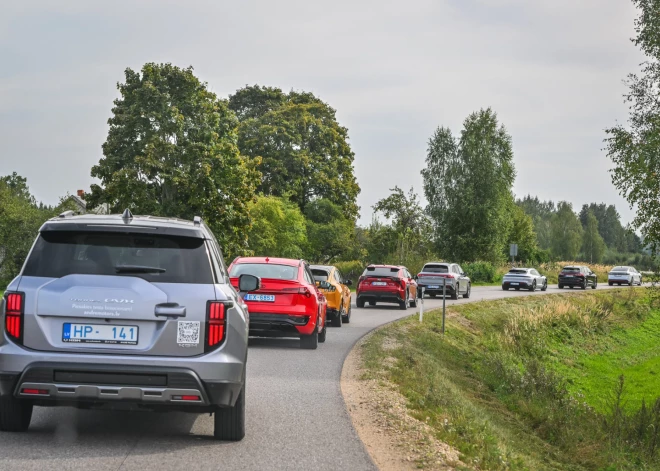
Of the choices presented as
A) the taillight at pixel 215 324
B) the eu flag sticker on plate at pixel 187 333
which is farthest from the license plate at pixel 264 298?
the eu flag sticker on plate at pixel 187 333

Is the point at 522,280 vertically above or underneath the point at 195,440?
above

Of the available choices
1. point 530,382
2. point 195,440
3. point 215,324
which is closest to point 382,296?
point 530,382

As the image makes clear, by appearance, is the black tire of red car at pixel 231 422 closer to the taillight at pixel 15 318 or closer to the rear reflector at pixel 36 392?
the rear reflector at pixel 36 392

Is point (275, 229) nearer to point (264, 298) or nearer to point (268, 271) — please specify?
point (268, 271)

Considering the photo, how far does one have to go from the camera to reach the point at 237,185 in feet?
153

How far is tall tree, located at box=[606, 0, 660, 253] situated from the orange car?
339 inches

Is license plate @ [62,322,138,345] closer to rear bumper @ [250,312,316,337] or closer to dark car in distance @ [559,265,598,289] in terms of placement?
rear bumper @ [250,312,316,337]

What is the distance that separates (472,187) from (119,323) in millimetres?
74865

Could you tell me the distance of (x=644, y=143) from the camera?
25281mm

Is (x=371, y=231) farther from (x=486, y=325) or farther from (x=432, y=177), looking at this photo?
(x=486, y=325)

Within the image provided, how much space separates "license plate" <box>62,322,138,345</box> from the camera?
22.5 ft

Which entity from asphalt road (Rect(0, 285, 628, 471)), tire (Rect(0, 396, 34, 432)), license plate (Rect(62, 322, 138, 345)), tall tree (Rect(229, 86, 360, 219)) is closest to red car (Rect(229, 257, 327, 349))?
asphalt road (Rect(0, 285, 628, 471))

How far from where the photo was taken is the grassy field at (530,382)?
34.7 ft

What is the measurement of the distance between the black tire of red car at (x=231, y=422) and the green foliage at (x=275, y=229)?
48294mm
